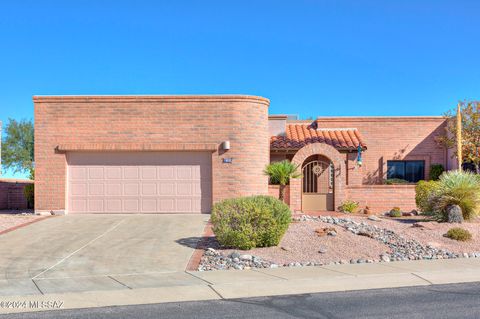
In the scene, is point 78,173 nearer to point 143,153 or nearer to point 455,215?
point 143,153

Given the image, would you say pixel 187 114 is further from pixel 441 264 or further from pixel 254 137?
pixel 441 264

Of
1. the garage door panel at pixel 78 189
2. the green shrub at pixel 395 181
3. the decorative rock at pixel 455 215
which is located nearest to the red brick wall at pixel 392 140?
the green shrub at pixel 395 181

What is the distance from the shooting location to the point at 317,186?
74.2 feet

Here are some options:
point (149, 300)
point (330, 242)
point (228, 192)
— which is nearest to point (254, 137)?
point (228, 192)

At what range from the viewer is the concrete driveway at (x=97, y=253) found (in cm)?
949

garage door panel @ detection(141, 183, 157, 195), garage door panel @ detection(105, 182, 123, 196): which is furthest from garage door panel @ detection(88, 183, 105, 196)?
garage door panel @ detection(141, 183, 157, 195)

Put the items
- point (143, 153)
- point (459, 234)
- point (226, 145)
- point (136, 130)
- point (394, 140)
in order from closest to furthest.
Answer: point (459, 234)
point (226, 145)
point (136, 130)
point (143, 153)
point (394, 140)

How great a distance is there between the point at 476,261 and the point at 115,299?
28.7 feet

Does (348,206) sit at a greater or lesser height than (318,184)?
lesser

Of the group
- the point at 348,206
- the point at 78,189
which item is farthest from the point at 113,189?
the point at 348,206

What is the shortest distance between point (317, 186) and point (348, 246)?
967 cm

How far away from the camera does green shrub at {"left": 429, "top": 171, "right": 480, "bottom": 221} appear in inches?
641

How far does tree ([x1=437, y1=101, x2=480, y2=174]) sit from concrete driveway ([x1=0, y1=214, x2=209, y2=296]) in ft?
50.6

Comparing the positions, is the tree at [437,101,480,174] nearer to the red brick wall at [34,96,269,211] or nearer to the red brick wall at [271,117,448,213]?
the red brick wall at [271,117,448,213]
